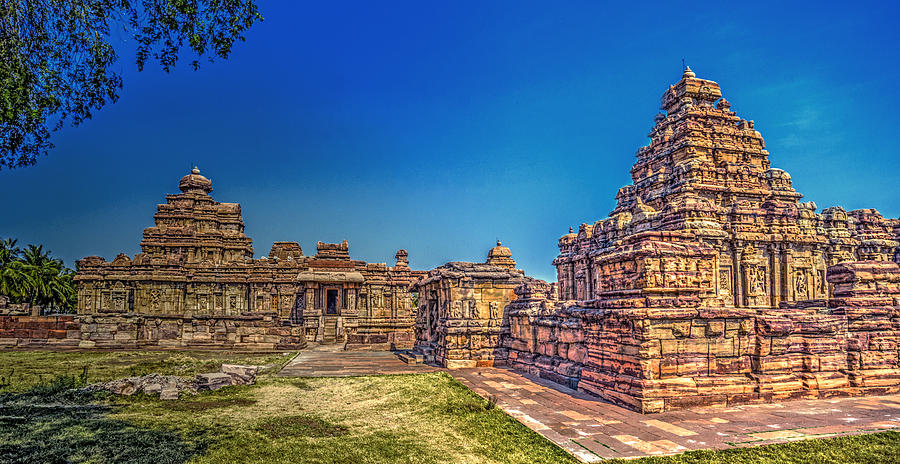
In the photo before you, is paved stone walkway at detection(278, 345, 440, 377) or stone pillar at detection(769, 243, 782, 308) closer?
paved stone walkway at detection(278, 345, 440, 377)

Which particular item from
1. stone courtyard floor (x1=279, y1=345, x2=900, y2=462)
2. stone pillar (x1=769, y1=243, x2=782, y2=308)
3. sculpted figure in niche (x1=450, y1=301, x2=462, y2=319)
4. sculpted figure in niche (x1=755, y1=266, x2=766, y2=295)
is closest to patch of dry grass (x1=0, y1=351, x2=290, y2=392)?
sculpted figure in niche (x1=450, y1=301, x2=462, y2=319)

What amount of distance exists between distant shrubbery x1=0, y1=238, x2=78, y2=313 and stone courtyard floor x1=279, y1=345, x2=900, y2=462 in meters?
36.0

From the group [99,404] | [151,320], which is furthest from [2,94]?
[151,320]

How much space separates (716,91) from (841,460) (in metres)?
22.5

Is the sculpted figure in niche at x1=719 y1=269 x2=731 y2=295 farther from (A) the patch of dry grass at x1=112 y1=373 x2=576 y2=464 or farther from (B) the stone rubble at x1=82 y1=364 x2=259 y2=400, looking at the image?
(B) the stone rubble at x1=82 y1=364 x2=259 y2=400

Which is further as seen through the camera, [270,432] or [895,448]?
[270,432]

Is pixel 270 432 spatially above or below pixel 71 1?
below

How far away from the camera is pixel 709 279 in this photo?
9.45m

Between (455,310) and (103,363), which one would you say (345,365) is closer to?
(455,310)

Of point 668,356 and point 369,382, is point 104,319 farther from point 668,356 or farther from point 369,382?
point 668,356

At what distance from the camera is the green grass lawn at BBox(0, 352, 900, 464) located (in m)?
5.79

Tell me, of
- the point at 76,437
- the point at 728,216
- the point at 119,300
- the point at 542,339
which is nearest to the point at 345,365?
the point at 542,339

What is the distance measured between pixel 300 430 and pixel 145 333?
18.3 meters

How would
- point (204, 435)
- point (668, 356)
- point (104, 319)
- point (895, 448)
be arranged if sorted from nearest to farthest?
point (895, 448)
point (204, 435)
point (668, 356)
point (104, 319)
